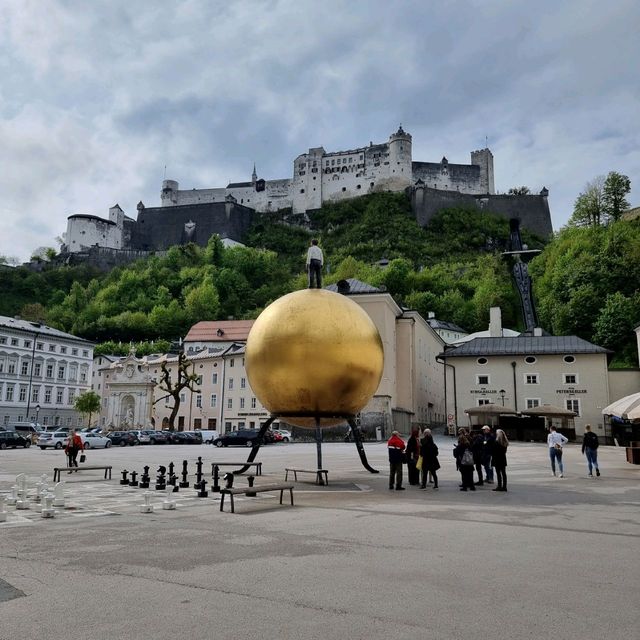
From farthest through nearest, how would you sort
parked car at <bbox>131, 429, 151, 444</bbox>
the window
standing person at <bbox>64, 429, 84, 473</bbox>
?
the window
parked car at <bbox>131, 429, 151, 444</bbox>
standing person at <bbox>64, 429, 84, 473</bbox>

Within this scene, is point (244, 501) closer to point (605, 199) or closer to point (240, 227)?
point (605, 199)

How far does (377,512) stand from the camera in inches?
440

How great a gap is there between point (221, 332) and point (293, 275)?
41.5 metres

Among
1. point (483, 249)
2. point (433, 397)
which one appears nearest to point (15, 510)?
point (433, 397)

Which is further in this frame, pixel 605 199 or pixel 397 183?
pixel 397 183

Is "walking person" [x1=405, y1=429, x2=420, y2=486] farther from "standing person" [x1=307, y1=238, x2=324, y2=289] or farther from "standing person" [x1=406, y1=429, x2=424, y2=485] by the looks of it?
"standing person" [x1=307, y1=238, x2=324, y2=289]

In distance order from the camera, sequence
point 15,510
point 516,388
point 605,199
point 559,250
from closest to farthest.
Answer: point 15,510
point 516,388
point 559,250
point 605,199

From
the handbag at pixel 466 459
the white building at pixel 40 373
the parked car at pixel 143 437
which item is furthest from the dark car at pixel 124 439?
the handbag at pixel 466 459

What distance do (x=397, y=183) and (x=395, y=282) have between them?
35.9 metres

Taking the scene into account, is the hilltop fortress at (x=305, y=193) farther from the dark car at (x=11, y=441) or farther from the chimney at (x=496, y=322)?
the dark car at (x=11, y=441)

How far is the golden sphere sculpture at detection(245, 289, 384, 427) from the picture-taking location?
14.0m

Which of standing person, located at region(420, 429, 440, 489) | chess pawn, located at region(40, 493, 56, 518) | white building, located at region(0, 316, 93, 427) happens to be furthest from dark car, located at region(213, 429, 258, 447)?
white building, located at region(0, 316, 93, 427)

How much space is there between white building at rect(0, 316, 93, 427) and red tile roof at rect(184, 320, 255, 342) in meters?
14.3

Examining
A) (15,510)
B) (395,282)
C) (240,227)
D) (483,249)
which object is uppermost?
(240,227)
